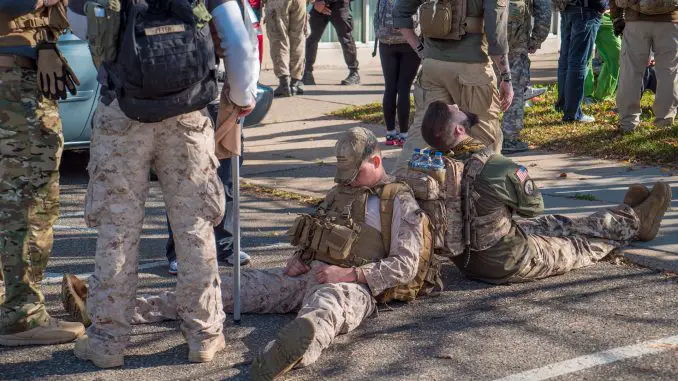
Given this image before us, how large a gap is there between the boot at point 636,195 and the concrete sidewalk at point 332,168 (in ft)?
0.87

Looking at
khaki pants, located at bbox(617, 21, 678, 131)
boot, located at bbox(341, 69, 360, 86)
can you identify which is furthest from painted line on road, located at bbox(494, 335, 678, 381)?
boot, located at bbox(341, 69, 360, 86)

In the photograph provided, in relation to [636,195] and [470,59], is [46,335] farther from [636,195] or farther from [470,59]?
[636,195]

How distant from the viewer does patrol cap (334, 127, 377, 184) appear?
206 inches

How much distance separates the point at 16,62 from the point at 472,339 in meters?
2.43

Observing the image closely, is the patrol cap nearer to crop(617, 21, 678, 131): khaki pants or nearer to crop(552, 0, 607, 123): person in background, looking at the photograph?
crop(617, 21, 678, 131): khaki pants

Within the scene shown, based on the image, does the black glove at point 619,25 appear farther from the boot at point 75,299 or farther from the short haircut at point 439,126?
the boot at point 75,299

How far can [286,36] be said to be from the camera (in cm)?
1340

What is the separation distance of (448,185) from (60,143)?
200 cm

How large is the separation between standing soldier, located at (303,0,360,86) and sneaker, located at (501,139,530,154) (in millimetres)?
4367

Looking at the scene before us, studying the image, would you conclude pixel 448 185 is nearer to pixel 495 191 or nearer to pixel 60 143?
pixel 495 191

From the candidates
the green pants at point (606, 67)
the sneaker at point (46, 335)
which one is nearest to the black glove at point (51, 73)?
the sneaker at point (46, 335)

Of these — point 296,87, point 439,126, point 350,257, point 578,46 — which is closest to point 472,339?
point 350,257

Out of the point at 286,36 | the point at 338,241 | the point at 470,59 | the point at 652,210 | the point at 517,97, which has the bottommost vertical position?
the point at 652,210

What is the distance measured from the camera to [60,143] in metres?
4.97
